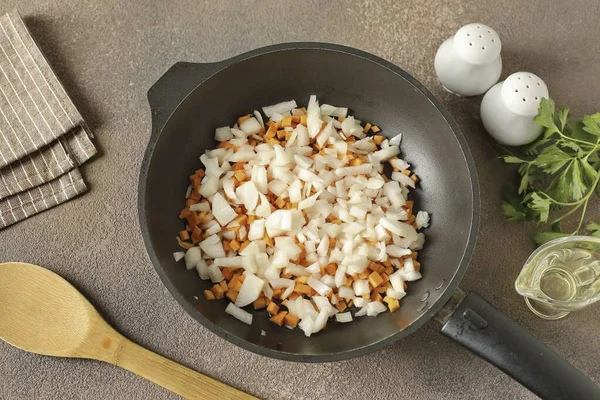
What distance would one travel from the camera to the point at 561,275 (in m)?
1.24

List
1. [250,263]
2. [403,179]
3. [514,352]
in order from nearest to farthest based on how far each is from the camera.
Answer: [514,352] < [250,263] < [403,179]

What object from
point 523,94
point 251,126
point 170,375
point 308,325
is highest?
point 523,94

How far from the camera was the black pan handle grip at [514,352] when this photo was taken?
3.21ft

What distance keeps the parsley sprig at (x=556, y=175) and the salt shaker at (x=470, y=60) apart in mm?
137

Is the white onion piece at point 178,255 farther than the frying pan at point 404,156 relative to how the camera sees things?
Yes

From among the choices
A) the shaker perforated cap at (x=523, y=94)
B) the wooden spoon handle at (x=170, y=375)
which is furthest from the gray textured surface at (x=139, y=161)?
the shaker perforated cap at (x=523, y=94)

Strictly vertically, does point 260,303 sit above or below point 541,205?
below

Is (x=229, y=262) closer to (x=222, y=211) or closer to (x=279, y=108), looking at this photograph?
(x=222, y=211)

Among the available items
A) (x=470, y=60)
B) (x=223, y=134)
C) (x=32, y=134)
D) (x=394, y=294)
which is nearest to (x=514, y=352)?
(x=394, y=294)

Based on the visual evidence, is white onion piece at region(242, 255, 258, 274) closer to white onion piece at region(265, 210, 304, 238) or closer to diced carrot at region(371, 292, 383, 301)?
white onion piece at region(265, 210, 304, 238)

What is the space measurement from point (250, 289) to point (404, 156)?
1.36ft

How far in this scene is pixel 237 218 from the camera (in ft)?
3.84

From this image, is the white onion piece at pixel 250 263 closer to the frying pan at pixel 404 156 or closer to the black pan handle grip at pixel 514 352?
the frying pan at pixel 404 156

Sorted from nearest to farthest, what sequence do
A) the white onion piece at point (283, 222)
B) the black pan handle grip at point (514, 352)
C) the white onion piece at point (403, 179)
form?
the black pan handle grip at point (514, 352) < the white onion piece at point (283, 222) < the white onion piece at point (403, 179)
